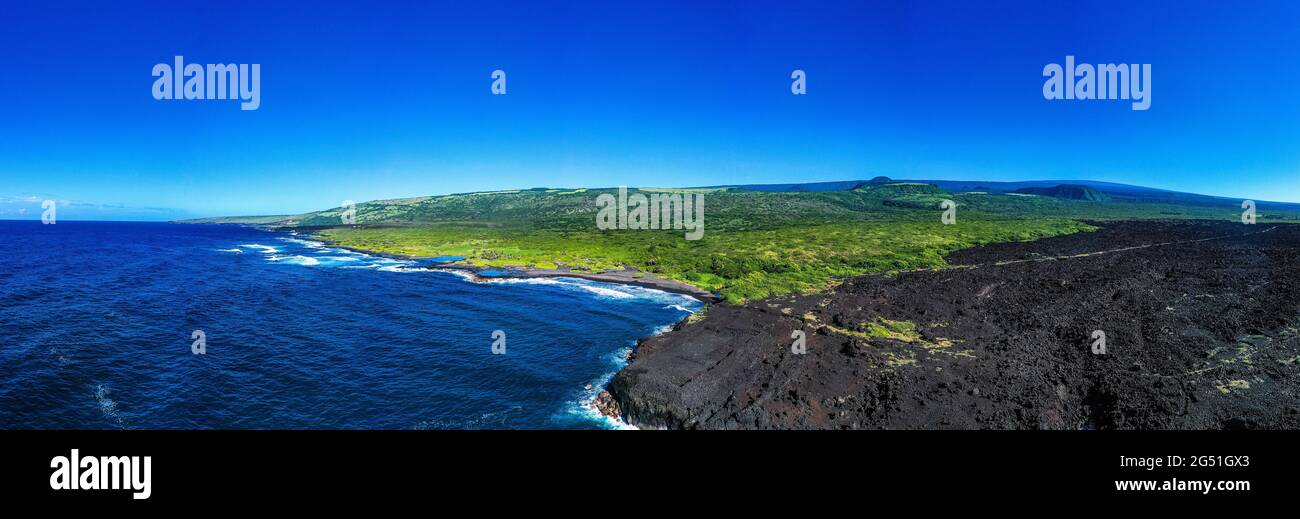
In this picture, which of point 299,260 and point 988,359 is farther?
point 299,260

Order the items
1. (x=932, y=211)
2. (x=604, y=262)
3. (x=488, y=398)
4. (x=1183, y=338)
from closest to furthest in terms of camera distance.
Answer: (x=488, y=398), (x=1183, y=338), (x=604, y=262), (x=932, y=211)

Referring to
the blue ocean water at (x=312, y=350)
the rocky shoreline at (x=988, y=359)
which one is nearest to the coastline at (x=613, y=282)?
the rocky shoreline at (x=988, y=359)

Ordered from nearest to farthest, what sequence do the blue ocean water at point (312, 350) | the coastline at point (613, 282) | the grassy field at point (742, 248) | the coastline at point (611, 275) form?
the blue ocean water at point (312, 350) < the coastline at point (613, 282) < the coastline at point (611, 275) < the grassy field at point (742, 248)

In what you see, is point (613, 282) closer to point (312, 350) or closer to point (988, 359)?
point (312, 350)

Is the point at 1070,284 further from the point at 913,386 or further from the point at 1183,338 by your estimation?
the point at 913,386

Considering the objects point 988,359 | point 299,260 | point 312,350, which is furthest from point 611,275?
point 299,260

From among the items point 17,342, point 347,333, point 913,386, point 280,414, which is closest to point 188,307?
point 17,342

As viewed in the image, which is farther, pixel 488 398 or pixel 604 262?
pixel 604 262

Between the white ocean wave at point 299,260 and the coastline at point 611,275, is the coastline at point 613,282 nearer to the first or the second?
the coastline at point 611,275
